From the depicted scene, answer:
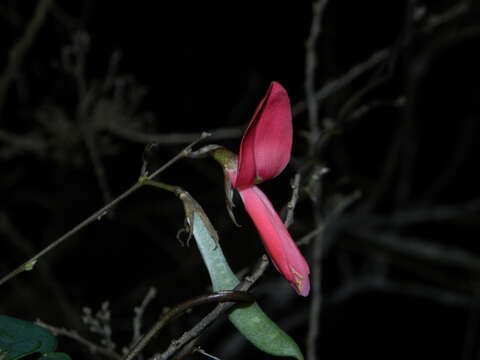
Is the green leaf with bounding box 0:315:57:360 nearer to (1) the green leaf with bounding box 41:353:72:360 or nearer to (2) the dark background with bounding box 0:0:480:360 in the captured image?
(1) the green leaf with bounding box 41:353:72:360

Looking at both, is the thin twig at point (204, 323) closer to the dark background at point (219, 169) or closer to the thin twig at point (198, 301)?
the thin twig at point (198, 301)

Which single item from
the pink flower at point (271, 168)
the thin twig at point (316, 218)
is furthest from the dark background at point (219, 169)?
the pink flower at point (271, 168)

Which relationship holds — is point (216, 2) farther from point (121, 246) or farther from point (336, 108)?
point (121, 246)

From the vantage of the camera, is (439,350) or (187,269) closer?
(187,269)

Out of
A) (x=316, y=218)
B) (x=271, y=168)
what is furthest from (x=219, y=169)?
(x=271, y=168)

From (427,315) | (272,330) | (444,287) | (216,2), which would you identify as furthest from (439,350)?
(272,330)

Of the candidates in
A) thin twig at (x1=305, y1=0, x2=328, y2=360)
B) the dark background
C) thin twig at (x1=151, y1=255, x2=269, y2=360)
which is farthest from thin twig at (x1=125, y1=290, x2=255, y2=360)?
the dark background
